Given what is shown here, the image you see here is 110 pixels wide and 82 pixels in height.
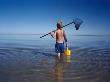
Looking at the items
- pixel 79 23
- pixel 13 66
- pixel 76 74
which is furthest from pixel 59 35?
pixel 76 74

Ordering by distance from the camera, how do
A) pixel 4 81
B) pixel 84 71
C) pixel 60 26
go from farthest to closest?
pixel 60 26, pixel 84 71, pixel 4 81

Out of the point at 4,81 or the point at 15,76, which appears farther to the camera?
the point at 15,76

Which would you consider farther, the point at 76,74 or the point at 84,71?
the point at 84,71

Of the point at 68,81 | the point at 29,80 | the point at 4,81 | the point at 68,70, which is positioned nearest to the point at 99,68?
the point at 68,70

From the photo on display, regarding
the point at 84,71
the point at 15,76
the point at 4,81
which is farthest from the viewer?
the point at 84,71

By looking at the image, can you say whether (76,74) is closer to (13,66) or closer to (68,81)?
(68,81)

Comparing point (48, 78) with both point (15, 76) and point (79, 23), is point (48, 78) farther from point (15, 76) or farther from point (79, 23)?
point (79, 23)

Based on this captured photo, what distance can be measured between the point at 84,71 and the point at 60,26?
5115 millimetres

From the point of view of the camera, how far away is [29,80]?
30.4 feet

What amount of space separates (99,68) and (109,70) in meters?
0.63

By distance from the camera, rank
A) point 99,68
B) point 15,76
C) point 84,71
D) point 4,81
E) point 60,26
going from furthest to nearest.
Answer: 1. point 60,26
2. point 99,68
3. point 84,71
4. point 15,76
5. point 4,81

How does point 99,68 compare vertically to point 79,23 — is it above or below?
below

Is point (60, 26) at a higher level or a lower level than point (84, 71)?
higher

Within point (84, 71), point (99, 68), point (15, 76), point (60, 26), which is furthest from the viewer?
point (60, 26)
